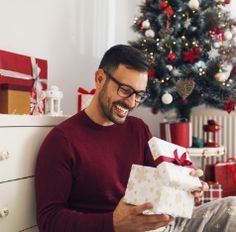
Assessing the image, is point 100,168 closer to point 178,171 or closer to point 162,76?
point 178,171

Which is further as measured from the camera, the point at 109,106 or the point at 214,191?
the point at 214,191

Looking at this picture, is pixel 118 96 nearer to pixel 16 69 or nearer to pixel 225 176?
pixel 16 69

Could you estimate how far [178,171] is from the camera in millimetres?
959

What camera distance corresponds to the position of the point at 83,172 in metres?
1.22

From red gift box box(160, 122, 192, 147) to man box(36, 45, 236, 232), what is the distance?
1.13m

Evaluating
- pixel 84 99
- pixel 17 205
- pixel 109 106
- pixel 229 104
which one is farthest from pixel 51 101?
pixel 229 104

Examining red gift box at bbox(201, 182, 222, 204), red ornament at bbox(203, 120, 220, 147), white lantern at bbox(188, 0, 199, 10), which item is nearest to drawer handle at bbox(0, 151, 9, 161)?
red gift box at bbox(201, 182, 222, 204)

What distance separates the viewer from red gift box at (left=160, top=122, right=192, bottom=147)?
2.50 m

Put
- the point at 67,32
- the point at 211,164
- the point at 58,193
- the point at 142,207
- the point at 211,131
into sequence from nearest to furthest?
the point at 142,207
the point at 58,193
the point at 67,32
the point at 211,164
the point at 211,131

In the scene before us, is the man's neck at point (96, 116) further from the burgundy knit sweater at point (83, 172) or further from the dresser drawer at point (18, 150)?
the dresser drawer at point (18, 150)

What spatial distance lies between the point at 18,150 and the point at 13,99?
0.19 m

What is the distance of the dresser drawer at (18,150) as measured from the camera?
1156 mm

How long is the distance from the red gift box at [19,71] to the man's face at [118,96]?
440mm

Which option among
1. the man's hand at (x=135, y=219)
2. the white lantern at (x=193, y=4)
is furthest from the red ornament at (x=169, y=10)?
the man's hand at (x=135, y=219)
